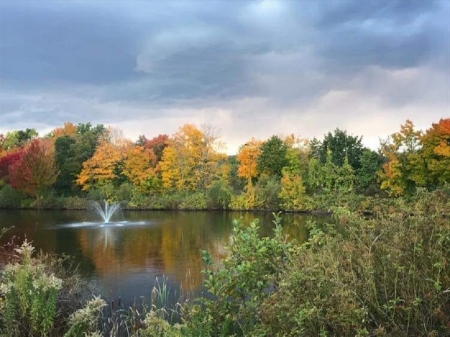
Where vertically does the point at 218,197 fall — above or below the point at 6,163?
below

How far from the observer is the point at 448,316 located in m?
2.83

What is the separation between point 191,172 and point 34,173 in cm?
1559

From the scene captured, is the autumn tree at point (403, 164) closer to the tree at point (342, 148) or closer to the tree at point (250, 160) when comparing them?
the tree at point (342, 148)

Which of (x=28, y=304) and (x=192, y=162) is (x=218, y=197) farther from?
(x=28, y=304)

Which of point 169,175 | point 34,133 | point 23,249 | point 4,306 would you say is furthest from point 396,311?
point 34,133

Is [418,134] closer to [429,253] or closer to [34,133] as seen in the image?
[429,253]

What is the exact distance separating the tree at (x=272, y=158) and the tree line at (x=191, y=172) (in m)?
0.10

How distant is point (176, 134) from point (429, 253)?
152 feet

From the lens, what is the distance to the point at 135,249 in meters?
18.8

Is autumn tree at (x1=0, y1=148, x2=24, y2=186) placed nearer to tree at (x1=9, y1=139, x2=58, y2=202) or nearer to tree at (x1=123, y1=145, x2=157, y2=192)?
tree at (x1=9, y1=139, x2=58, y2=202)

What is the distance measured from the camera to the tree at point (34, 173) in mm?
46031

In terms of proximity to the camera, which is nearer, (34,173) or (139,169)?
(34,173)

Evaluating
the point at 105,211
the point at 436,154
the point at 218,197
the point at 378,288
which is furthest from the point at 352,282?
the point at 218,197

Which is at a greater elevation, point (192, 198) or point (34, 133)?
point (34, 133)
